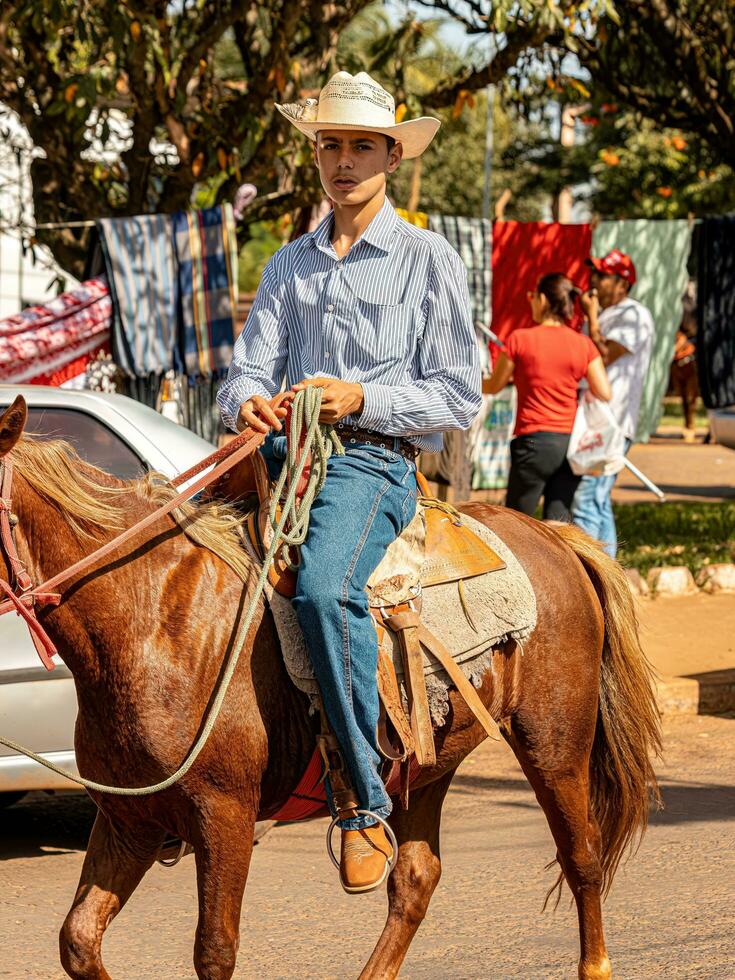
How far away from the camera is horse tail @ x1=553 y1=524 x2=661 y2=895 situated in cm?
444

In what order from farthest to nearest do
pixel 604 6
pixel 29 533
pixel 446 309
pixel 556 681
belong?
pixel 604 6 → pixel 556 681 → pixel 446 309 → pixel 29 533

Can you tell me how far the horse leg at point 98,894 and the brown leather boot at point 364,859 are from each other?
1.67 ft

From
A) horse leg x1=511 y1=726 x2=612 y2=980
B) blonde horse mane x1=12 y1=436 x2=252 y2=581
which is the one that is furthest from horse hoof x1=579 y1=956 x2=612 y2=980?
blonde horse mane x1=12 y1=436 x2=252 y2=581

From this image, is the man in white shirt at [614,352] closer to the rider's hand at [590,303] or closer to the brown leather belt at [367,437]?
the rider's hand at [590,303]

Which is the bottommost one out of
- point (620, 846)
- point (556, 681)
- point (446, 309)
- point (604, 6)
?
point (620, 846)

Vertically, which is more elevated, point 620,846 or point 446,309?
point 446,309

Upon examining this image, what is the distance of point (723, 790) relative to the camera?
6.50 meters

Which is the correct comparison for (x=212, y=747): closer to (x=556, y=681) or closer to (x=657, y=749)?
(x=556, y=681)

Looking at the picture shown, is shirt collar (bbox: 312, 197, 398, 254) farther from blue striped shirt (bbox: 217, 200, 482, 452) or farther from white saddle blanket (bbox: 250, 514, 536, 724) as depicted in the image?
white saddle blanket (bbox: 250, 514, 536, 724)

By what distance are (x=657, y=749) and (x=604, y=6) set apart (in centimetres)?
652

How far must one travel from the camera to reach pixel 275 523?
3.57 m

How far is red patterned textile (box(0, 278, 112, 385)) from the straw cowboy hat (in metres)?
5.79

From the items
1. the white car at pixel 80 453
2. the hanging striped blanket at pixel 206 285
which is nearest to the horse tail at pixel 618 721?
the white car at pixel 80 453

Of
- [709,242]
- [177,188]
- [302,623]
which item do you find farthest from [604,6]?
[302,623]
